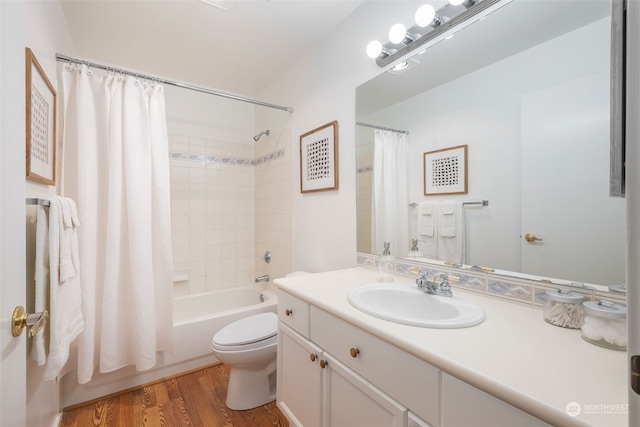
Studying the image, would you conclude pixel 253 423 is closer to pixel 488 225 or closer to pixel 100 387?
pixel 100 387

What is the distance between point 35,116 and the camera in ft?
3.70

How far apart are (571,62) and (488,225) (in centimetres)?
62

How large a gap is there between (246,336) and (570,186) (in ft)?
5.66

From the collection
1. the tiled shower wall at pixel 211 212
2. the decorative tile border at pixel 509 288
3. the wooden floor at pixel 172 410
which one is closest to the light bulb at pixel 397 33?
the decorative tile border at pixel 509 288

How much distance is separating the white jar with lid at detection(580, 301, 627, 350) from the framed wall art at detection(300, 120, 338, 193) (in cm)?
135

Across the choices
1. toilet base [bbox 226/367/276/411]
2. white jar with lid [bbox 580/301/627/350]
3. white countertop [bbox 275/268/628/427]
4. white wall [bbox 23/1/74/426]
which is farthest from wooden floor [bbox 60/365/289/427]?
white jar with lid [bbox 580/301/627/350]

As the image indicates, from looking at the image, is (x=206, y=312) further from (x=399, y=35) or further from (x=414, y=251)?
(x=399, y=35)

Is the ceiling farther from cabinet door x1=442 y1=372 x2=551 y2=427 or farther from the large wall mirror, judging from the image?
cabinet door x1=442 y1=372 x2=551 y2=427

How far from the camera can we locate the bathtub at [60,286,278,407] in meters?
1.71

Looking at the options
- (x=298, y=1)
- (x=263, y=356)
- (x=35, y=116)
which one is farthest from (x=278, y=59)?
(x=263, y=356)

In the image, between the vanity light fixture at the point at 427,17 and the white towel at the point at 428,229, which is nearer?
the vanity light fixture at the point at 427,17

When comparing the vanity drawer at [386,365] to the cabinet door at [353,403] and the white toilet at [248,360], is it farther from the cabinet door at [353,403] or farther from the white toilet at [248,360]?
the white toilet at [248,360]

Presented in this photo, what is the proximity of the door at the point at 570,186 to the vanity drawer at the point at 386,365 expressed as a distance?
24.8 inches

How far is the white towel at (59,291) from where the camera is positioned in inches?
43.2
